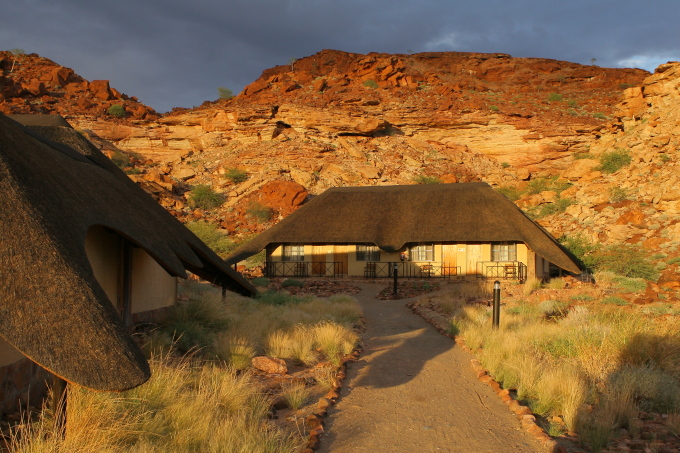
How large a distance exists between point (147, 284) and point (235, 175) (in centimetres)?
3911

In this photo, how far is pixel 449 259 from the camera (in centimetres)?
2867

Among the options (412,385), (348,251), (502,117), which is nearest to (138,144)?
(348,251)

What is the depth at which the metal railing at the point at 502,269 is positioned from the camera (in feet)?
89.7

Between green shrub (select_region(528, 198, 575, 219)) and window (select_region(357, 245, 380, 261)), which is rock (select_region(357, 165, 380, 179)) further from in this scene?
window (select_region(357, 245, 380, 261))

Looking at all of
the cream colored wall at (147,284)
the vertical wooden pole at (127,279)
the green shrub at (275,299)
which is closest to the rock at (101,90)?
the green shrub at (275,299)

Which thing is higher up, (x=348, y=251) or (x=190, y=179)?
(x=190, y=179)

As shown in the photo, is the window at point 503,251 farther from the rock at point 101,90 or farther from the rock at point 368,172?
the rock at point 101,90

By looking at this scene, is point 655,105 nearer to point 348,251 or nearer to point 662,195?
point 662,195

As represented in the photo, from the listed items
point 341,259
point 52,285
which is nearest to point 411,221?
point 341,259

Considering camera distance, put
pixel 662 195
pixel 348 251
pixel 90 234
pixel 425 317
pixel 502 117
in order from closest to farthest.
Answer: pixel 90 234, pixel 425 317, pixel 348 251, pixel 662 195, pixel 502 117

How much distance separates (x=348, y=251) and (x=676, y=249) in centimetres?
1800

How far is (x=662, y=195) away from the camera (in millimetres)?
33375

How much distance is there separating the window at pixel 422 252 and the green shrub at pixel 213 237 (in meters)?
14.4

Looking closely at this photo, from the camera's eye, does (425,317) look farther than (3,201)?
Yes
